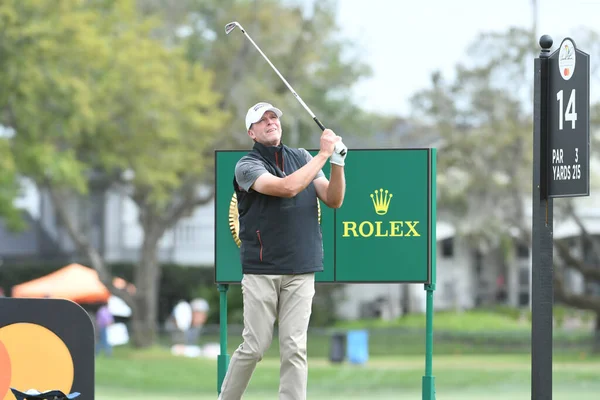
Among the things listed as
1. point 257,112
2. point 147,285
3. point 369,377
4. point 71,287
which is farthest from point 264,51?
point 257,112

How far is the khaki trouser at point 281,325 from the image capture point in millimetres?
6320

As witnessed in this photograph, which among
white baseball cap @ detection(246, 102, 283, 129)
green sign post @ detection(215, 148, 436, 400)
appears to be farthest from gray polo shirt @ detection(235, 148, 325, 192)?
green sign post @ detection(215, 148, 436, 400)

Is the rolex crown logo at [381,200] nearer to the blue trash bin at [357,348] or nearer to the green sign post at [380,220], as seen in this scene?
the green sign post at [380,220]

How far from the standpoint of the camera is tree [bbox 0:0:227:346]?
76.9 feet

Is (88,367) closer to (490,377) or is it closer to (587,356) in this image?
(490,377)

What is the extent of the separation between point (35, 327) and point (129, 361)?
20.2 m

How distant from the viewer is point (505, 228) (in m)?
33.1

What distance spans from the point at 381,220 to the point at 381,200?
0.14 m

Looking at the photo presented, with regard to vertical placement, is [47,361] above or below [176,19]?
below

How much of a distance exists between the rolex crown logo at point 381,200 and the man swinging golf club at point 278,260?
1.26 m

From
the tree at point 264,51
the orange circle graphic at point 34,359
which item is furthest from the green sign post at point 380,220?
the tree at point 264,51

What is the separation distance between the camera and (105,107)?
25812mm

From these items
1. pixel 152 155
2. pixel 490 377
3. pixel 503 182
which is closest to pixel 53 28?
pixel 152 155

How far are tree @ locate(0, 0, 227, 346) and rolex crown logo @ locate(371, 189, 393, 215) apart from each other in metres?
16.2
